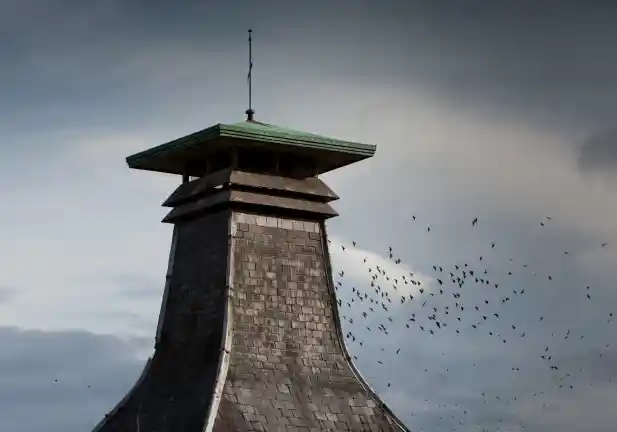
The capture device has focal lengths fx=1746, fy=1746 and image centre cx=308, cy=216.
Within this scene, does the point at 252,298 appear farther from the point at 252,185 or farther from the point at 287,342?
the point at 252,185

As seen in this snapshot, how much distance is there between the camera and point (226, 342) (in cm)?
3509

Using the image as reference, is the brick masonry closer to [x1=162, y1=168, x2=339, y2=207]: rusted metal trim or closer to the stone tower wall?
the stone tower wall

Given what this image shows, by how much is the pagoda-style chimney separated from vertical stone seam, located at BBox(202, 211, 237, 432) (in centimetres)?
3

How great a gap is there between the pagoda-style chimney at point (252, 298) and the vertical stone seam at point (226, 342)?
29 millimetres

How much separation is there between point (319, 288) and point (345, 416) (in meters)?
2.92

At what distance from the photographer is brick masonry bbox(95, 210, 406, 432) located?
34.8m

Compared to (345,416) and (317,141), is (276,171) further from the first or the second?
(345,416)

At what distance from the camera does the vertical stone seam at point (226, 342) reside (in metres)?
33.8

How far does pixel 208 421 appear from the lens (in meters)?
33.5

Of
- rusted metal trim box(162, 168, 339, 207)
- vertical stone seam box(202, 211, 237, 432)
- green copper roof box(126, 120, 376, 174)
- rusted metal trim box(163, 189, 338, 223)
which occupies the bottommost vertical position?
vertical stone seam box(202, 211, 237, 432)

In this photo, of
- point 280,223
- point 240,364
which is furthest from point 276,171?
point 240,364

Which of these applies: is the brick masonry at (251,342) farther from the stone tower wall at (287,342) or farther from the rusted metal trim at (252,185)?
the rusted metal trim at (252,185)

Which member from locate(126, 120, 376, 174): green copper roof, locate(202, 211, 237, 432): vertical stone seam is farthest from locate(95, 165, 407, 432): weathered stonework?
locate(126, 120, 376, 174): green copper roof

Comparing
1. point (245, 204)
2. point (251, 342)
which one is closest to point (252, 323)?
point (251, 342)
